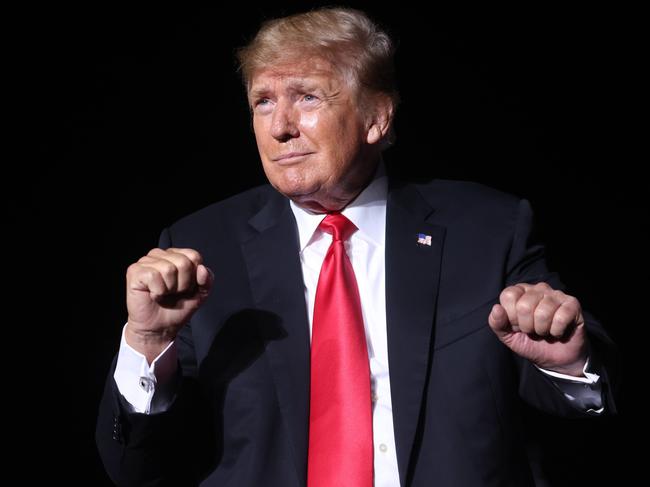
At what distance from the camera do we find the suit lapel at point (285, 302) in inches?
72.2

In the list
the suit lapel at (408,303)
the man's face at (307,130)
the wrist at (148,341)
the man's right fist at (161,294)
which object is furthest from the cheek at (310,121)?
the wrist at (148,341)

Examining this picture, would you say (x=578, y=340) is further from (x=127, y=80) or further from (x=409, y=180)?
(x=127, y=80)

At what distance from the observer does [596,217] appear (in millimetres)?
2688

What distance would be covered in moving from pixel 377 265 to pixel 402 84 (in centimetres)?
84

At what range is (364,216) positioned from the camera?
2051 millimetres

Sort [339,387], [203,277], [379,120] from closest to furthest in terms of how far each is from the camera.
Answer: [203,277] → [339,387] → [379,120]

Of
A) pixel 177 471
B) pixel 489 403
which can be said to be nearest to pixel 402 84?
pixel 489 403

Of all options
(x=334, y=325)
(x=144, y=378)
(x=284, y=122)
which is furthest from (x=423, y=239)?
(x=144, y=378)

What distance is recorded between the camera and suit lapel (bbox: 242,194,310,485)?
1.83 meters

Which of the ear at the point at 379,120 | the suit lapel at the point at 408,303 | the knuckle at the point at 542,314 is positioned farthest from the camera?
the ear at the point at 379,120

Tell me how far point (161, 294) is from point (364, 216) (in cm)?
55

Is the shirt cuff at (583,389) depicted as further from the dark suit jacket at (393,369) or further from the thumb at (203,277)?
the thumb at (203,277)

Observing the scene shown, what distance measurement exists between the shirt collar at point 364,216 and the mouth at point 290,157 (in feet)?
0.47

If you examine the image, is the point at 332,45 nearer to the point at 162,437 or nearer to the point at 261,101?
the point at 261,101
